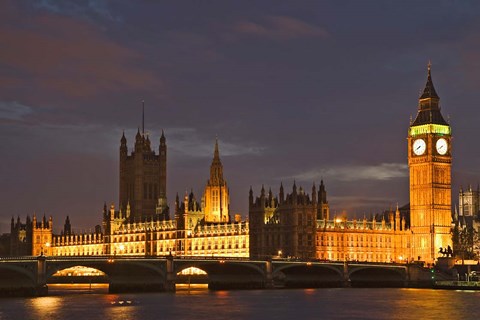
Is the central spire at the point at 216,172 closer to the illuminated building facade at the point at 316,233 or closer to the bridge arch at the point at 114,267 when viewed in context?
the illuminated building facade at the point at 316,233

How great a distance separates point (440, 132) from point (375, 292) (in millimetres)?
50613

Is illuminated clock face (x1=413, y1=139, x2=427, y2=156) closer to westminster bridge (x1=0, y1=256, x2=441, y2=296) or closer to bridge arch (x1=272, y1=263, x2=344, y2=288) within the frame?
westminster bridge (x1=0, y1=256, x2=441, y2=296)

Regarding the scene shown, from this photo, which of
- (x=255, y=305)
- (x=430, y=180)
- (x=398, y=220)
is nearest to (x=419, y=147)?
(x=430, y=180)

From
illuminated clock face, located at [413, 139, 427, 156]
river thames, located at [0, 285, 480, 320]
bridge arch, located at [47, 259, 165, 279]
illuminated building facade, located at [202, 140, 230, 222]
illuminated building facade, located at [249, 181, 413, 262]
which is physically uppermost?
illuminated clock face, located at [413, 139, 427, 156]

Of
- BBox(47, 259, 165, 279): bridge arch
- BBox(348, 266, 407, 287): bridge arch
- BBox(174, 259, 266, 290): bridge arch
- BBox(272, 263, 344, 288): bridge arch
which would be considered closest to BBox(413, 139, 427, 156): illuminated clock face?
BBox(348, 266, 407, 287): bridge arch

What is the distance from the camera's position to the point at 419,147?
17450 centimetres

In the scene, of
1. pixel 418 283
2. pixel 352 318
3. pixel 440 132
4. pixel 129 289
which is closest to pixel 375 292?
pixel 418 283

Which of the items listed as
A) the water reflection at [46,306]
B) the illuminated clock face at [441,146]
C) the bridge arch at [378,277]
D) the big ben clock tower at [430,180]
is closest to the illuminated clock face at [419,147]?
the big ben clock tower at [430,180]

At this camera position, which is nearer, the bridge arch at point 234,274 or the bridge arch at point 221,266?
the bridge arch at point 221,266

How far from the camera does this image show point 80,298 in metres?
124

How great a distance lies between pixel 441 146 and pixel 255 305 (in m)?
75.5

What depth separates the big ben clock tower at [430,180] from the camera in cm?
17212

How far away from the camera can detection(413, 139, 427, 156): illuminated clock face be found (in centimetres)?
17388

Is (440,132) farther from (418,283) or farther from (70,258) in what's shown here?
(70,258)
